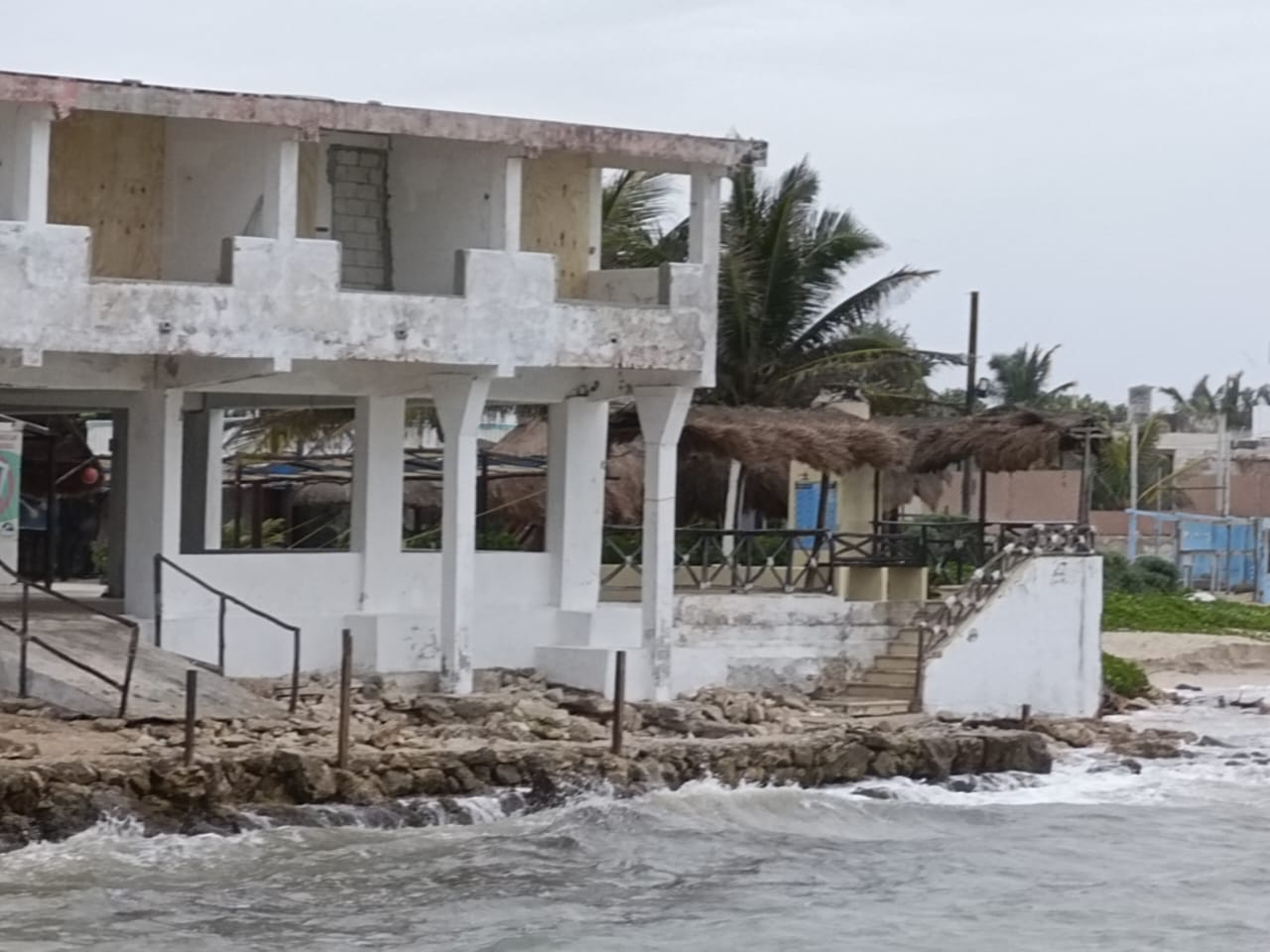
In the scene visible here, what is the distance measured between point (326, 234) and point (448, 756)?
20.2ft

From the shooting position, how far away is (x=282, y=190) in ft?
76.0

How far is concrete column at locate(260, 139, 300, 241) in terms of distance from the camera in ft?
76.0

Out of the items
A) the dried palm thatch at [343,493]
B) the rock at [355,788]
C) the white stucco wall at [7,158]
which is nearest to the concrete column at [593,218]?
the white stucco wall at [7,158]

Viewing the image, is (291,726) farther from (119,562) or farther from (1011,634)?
(1011,634)

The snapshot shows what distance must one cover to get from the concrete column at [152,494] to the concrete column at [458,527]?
2.86 meters

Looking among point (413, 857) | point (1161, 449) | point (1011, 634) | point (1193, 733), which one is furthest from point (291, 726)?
point (1161, 449)

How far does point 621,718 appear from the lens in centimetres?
2298

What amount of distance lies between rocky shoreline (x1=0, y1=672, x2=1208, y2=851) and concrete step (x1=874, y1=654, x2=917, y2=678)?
47.6 inches

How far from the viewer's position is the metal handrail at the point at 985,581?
27.4 m

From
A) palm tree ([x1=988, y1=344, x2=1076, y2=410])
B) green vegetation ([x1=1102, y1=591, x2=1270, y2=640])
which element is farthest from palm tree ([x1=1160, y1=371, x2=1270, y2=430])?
green vegetation ([x1=1102, y1=591, x2=1270, y2=640])

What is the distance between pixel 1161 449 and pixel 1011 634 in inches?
1737

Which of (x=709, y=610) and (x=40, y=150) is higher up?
(x=40, y=150)

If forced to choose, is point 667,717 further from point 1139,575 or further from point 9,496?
point 1139,575

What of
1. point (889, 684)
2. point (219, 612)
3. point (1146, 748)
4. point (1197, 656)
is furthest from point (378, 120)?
point (1197, 656)
